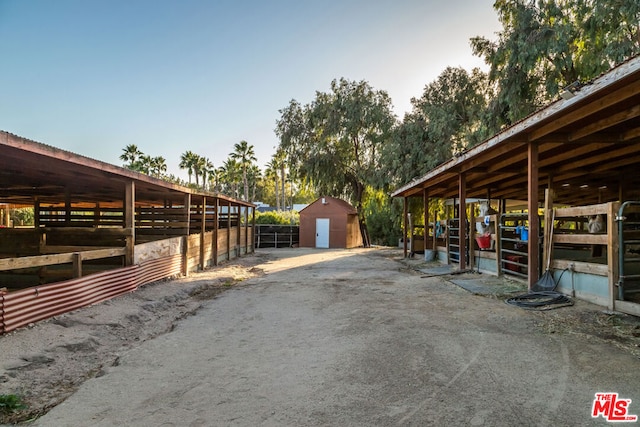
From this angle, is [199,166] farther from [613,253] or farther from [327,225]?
[613,253]

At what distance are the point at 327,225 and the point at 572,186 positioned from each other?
1618 cm

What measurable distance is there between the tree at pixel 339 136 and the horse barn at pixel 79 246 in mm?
15981


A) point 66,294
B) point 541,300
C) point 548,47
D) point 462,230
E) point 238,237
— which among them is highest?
point 548,47

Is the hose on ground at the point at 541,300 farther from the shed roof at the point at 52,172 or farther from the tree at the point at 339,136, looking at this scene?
the tree at the point at 339,136

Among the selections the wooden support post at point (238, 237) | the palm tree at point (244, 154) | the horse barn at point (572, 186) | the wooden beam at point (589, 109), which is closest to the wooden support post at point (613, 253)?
the horse barn at point (572, 186)

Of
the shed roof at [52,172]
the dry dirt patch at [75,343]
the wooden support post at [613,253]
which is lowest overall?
the dry dirt patch at [75,343]

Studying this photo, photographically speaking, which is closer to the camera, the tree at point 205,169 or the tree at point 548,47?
the tree at point 548,47

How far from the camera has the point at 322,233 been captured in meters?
27.2

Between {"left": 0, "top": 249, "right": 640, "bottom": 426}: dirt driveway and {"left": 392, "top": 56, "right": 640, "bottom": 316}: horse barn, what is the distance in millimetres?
733

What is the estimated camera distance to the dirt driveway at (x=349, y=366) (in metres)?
2.70

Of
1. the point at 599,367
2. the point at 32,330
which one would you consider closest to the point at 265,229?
the point at 32,330

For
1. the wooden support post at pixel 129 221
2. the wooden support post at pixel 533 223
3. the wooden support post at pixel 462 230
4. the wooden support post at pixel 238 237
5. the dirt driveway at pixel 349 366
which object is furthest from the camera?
the wooden support post at pixel 238 237

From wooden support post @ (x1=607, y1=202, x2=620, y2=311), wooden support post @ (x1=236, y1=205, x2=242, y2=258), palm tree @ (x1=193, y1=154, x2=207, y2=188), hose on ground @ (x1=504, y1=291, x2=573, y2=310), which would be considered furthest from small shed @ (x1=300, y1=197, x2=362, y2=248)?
palm tree @ (x1=193, y1=154, x2=207, y2=188)

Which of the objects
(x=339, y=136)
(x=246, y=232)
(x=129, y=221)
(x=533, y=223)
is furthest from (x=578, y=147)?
(x=339, y=136)
